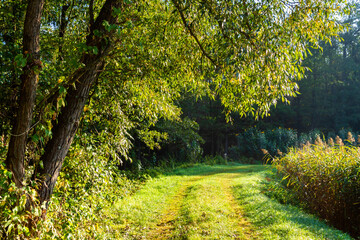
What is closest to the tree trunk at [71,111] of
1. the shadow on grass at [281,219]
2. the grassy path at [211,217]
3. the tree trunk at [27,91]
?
the tree trunk at [27,91]

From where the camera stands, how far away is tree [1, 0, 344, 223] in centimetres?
325

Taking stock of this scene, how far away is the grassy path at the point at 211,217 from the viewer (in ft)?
17.6

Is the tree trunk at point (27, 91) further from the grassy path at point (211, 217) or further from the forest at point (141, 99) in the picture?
the grassy path at point (211, 217)

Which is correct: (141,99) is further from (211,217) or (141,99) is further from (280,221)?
(280,221)

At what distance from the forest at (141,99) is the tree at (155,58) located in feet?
0.06

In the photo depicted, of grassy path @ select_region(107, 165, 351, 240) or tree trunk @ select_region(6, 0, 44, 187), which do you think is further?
grassy path @ select_region(107, 165, 351, 240)

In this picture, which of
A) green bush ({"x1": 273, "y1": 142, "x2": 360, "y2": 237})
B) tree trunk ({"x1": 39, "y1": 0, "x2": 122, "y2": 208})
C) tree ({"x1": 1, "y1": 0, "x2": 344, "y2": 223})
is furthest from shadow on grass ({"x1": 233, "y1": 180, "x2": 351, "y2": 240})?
tree trunk ({"x1": 39, "y1": 0, "x2": 122, "y2": 208})

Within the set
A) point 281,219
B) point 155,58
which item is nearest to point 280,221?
point 281,219

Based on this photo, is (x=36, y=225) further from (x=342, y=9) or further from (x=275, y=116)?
(x=275, y=116)

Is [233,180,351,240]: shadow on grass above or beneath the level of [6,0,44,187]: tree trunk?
beneath

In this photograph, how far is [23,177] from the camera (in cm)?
330

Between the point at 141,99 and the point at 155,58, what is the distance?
135 cm

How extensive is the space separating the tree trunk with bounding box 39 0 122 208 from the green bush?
19.8 feet

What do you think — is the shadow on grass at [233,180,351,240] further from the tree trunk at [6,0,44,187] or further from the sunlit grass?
the tree trunk at [6,0,44,187]
